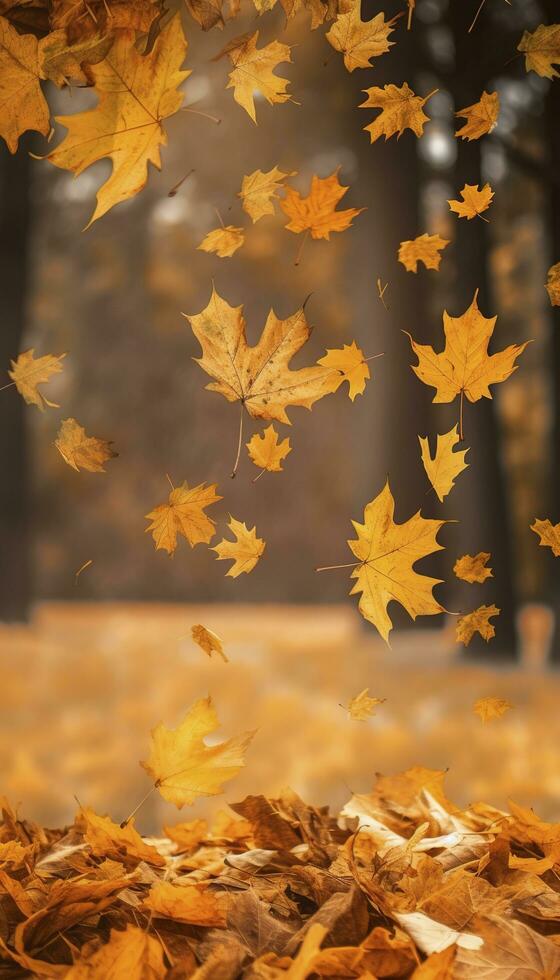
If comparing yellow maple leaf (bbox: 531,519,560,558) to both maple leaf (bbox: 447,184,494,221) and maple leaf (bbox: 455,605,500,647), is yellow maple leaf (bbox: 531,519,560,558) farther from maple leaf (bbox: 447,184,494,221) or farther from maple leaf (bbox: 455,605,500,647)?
maple leaf (bbox: 447,184,494,221)

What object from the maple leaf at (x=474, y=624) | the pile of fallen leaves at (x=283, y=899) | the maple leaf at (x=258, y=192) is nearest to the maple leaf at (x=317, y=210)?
the maple leaf at (x=258, y=192)

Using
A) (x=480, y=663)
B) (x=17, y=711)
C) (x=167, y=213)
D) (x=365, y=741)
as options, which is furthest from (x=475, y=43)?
(x=167, y=213)

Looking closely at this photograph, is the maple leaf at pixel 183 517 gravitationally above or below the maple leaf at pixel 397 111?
below

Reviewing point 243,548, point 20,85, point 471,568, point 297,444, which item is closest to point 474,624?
point 471,568

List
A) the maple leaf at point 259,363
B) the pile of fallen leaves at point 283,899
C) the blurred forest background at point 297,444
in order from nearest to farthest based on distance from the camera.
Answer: the pile of fallen leaves at point 283,899 < the maple leaf at point 259,363 < the blurred forest background at point 297,444

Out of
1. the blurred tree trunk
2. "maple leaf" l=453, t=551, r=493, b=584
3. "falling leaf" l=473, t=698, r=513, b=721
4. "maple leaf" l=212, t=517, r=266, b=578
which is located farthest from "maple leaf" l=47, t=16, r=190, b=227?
the blurred tree trunk

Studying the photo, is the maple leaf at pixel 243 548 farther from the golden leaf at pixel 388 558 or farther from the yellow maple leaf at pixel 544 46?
the yellow maple leaf at pixel 544 46

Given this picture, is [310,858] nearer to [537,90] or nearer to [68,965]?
[68,965]
